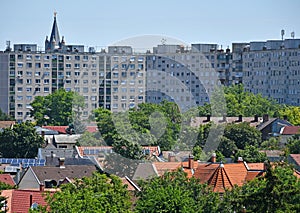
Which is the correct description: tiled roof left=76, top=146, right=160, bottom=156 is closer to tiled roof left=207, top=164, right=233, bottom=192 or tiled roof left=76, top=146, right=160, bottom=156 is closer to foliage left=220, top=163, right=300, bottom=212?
tiled roof left=207, top=164, right=233, bottom=192

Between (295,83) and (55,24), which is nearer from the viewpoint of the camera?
(295,83)

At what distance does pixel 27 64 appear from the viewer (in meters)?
105

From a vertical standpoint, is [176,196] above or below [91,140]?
above

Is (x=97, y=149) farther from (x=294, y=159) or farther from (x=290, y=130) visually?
(x=290, y=130)

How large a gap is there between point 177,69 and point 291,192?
80.2 m

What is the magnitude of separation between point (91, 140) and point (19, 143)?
13.3 feet

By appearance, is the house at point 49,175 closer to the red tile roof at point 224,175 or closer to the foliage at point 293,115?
the red tile roof at point 224,175

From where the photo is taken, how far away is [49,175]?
4988 centimetres

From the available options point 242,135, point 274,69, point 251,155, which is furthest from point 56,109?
point 251,155

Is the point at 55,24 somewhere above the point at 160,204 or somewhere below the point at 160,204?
above

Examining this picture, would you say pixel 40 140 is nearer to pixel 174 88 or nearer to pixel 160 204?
pixel 160 204

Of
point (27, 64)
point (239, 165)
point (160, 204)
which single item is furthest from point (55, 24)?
point (160, 204)

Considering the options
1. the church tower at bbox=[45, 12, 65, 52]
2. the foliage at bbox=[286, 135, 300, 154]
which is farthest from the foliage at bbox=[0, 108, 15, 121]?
the foliage at bbox=[286, 135, 300, 154]

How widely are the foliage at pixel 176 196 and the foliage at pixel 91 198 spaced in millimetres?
629
